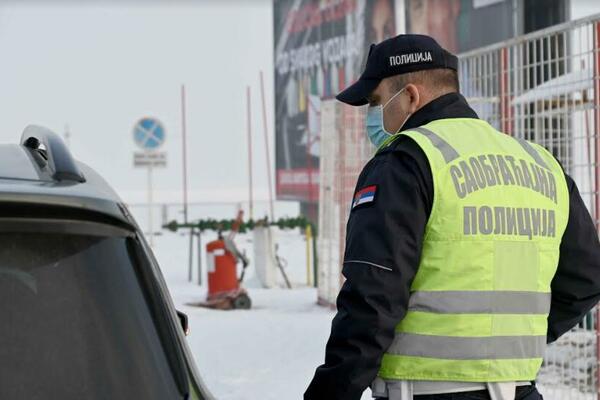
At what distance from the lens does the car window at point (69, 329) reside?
82.7 inches

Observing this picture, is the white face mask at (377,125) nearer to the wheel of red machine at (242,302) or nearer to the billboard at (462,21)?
the wheel of red machine at (242,302)

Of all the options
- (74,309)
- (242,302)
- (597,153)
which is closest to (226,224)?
(242,302)

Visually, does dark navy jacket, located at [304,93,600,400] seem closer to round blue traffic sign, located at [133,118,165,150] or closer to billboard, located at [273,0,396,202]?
billboard, located at [273,0,396,202]

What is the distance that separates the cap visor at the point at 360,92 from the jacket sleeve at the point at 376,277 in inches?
15.5

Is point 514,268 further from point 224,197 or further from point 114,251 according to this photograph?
point 224,197

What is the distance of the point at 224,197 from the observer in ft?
173

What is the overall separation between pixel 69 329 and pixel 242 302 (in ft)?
34.8

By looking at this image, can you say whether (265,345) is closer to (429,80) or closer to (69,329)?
(429,80)

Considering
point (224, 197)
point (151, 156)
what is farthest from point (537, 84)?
point (224, 197)

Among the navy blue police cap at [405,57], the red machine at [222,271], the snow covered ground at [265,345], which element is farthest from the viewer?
the red machine at [222,271]

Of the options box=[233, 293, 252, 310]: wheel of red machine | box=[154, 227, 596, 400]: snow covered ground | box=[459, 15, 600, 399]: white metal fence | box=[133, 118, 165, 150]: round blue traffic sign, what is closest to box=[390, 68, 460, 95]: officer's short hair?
box=[459, 15, 600, 399]: white metal fence

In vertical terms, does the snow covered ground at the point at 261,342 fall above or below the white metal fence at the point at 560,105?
below

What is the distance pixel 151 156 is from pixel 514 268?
65.2 feet

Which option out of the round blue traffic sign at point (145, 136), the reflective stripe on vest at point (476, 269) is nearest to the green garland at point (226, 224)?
the round blue traffic sign at point (145, 136)
